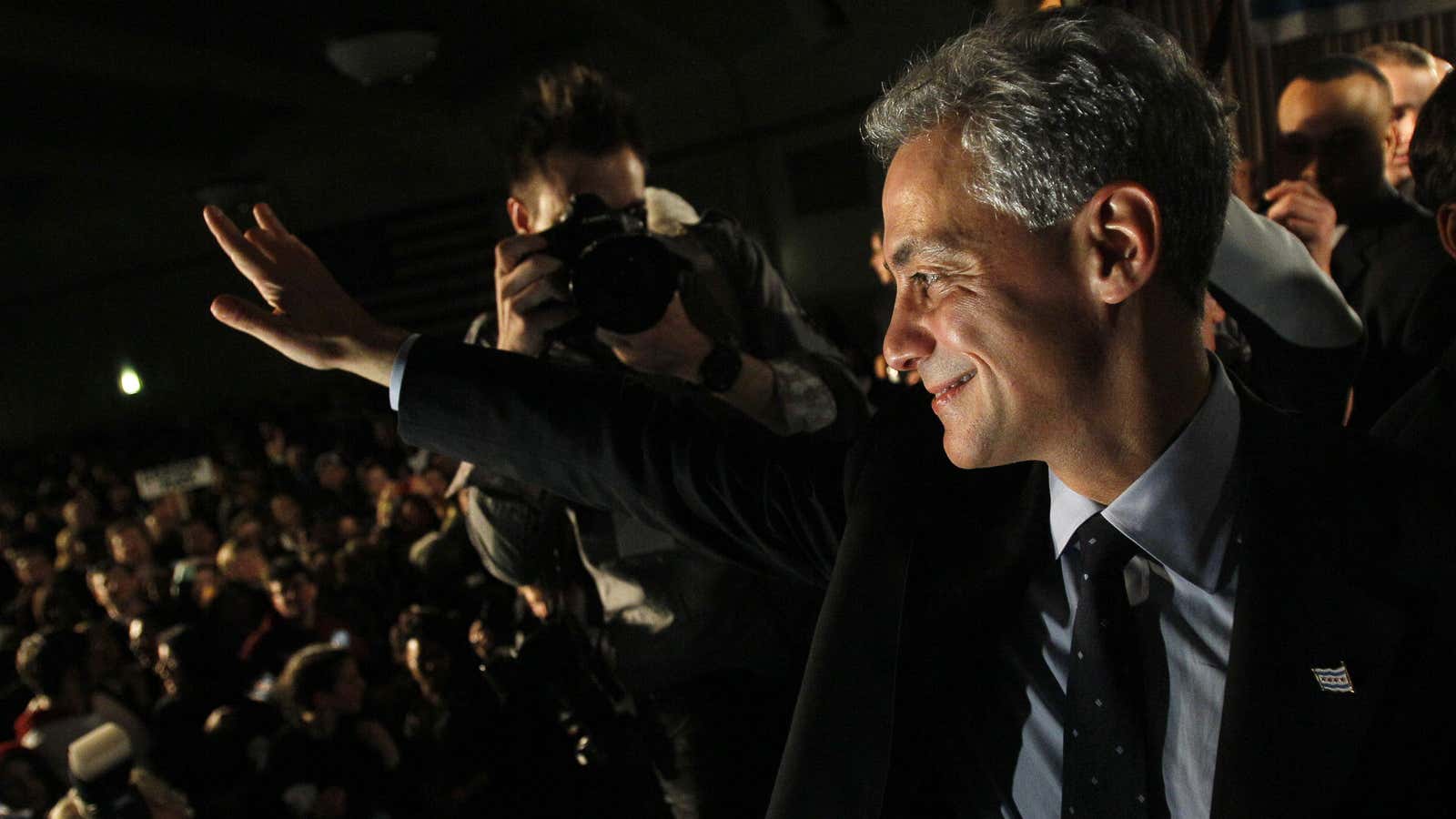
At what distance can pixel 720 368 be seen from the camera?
1.35 meters

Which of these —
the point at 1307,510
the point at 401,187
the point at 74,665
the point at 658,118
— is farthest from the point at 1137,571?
the point at 401,187

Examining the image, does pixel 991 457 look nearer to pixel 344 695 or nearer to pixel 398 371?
pixel 398 371

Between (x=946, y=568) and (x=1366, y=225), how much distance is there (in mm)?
1247

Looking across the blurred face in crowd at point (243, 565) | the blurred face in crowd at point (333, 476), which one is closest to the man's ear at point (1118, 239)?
the blurred face in crowd at point (243, 565)

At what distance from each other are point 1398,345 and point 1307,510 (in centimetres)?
84

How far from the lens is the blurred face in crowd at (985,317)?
0.82 metres

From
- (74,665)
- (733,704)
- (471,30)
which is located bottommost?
(74,665)

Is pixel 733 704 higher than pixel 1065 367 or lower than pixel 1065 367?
lower

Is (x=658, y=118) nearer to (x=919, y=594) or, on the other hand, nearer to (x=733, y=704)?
(x=733, y=704)

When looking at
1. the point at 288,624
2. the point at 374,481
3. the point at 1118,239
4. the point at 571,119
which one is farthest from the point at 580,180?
the point at 374,481

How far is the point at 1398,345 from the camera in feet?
4.77

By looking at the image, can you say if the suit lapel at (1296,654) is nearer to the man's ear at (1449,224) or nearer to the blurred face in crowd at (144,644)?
the man's ear at (1449,224)

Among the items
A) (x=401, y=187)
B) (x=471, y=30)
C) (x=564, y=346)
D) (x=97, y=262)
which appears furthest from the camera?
(x=401, y=187)

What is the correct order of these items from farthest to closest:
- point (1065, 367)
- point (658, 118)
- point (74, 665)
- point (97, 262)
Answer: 1. point (97, 262)
2. point (658, 118)
3. point (74, 665)
4. point (1065, 367)
